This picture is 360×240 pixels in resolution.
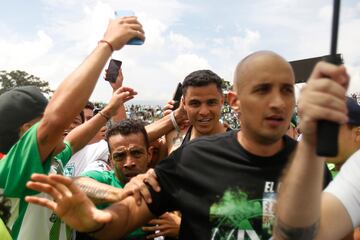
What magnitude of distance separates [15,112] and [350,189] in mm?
1846

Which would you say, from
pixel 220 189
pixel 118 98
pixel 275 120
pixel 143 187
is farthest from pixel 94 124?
pixel 275 120

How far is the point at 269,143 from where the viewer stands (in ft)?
6.66

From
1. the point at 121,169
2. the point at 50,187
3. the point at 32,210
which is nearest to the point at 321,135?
the point at 50,187

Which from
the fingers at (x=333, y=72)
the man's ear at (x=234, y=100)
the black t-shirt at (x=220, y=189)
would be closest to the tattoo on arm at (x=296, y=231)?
the black t-shirt at (x=220, y=189)

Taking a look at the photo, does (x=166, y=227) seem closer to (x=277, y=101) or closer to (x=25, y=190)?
(x=25, y=190)

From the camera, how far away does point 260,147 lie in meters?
2.04

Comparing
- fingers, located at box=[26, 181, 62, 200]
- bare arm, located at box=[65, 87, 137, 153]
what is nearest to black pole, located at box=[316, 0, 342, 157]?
fingers, located at box=[26, 181, 62, 200]

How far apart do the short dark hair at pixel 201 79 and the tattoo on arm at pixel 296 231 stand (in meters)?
2.01

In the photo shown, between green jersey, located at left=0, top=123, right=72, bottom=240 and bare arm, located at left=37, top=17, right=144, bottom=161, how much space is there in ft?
0.20

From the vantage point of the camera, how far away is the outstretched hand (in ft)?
5.65

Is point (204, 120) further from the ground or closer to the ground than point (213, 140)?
further from the ground

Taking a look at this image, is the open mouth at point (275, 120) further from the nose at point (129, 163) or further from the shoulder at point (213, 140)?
the nose at point (129, 163)

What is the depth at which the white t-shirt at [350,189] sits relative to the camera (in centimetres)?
166

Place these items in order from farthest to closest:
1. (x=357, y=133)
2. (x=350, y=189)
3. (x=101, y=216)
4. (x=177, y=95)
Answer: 1. (x=177, y=95)
2. (x=357, y=133)
3. (x=101, y=216)
4. (x=350, y=189)
